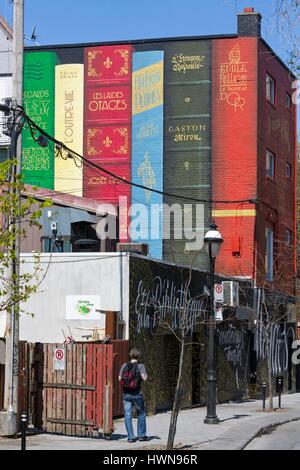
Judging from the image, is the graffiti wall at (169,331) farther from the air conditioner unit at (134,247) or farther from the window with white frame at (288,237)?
the window with white frame at (288,237)

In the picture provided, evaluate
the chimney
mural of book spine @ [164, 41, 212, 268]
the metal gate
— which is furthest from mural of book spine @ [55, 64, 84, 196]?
the metal gate

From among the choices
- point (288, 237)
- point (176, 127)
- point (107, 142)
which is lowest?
point (288, 237)

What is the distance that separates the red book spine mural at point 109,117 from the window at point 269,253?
21.4ft

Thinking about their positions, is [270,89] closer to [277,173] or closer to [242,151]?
[277,173]

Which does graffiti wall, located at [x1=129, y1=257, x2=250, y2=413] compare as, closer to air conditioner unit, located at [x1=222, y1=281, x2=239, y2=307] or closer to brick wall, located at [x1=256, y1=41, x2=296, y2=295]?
air conditioner unit, located at [x1=222, y1=281, x2=239, y2=307]

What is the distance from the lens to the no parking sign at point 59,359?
1875 centimetres

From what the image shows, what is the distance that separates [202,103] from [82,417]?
69.4 feet

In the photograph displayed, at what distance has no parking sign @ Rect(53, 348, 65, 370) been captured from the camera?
61.5 feet

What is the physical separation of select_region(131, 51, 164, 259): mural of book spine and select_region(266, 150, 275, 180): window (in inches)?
195

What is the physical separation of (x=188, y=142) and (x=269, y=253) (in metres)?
6.80

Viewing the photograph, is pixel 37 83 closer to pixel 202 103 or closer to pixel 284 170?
pixel 202 103

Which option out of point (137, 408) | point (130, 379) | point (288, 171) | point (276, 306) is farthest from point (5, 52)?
point (137, 408)

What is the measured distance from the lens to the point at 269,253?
4062 centimetres
